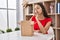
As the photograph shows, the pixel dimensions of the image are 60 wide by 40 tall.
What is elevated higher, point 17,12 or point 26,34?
point 17,12

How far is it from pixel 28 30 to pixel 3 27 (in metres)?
2.73

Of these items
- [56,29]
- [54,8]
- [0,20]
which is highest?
[54,8]

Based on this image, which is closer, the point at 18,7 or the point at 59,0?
the point at 59,0

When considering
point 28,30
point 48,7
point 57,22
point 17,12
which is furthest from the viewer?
point 17,12

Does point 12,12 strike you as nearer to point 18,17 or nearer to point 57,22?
point 18,17

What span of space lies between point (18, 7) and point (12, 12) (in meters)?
0.31

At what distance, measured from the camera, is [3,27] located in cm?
422

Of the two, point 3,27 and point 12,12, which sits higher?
point 12,12

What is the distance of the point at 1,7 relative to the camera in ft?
13.7

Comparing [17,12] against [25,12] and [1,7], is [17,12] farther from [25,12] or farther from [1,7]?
[1,7]

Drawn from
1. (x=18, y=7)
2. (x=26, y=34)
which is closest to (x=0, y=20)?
(x=18, y=7)

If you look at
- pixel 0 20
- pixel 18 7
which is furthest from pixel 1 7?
pixel 18 7

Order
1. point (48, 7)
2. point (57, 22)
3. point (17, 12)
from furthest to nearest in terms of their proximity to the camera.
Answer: point (17, 12), point (48, 7), point (57, 22)

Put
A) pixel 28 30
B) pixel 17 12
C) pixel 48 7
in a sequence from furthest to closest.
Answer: pixel 17 12
pixel 48 7
pixel 28 30
